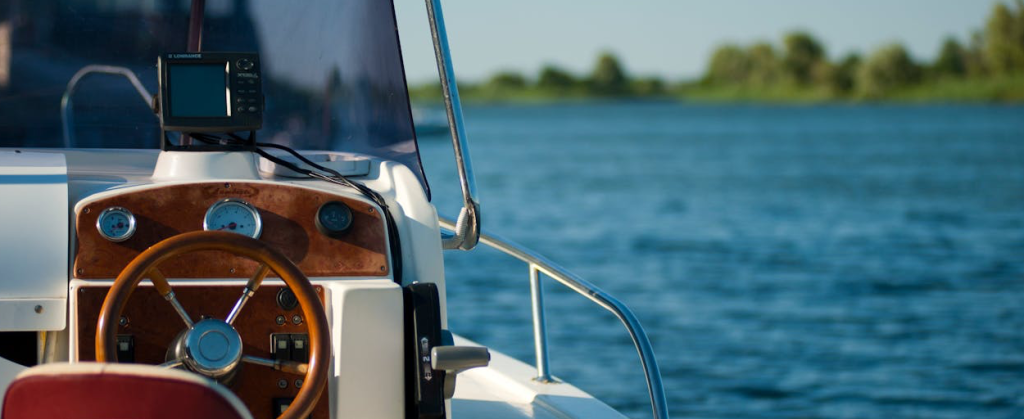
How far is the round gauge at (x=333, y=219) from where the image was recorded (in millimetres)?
2930

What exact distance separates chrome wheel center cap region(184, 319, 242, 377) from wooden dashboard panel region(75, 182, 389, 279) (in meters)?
0.22

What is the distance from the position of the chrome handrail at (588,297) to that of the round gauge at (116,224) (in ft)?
3.40

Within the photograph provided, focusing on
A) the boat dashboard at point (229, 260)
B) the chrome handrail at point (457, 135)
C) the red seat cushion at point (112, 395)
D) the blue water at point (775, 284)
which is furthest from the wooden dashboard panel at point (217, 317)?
the blue water at point (775, 284)

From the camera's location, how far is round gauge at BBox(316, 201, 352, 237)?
2.93 m

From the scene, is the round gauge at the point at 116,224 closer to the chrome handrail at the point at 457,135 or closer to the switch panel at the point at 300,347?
the switch panel at the point at 300,347

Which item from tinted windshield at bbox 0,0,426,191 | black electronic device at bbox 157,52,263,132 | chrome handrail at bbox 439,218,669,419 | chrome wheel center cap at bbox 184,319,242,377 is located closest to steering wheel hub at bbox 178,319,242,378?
chrome wheel center cap at bbox 184,319,242,377

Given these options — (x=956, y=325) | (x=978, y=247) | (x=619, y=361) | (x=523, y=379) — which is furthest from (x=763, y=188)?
(x=523, y=379)

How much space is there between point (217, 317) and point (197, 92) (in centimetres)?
54

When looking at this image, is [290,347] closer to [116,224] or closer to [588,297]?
[116,224]

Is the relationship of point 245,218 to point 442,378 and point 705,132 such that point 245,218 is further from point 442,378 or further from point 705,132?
point 705,132

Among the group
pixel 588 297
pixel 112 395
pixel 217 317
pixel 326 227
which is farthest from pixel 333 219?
pixel 112 395

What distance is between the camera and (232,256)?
2869 mm

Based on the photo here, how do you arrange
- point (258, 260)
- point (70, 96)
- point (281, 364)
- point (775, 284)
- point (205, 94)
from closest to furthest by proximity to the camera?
point (258, 260) → point (281, 364) → point (205, 94) → point (70, 96) → point (775, 284)

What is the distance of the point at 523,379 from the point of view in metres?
4.11
